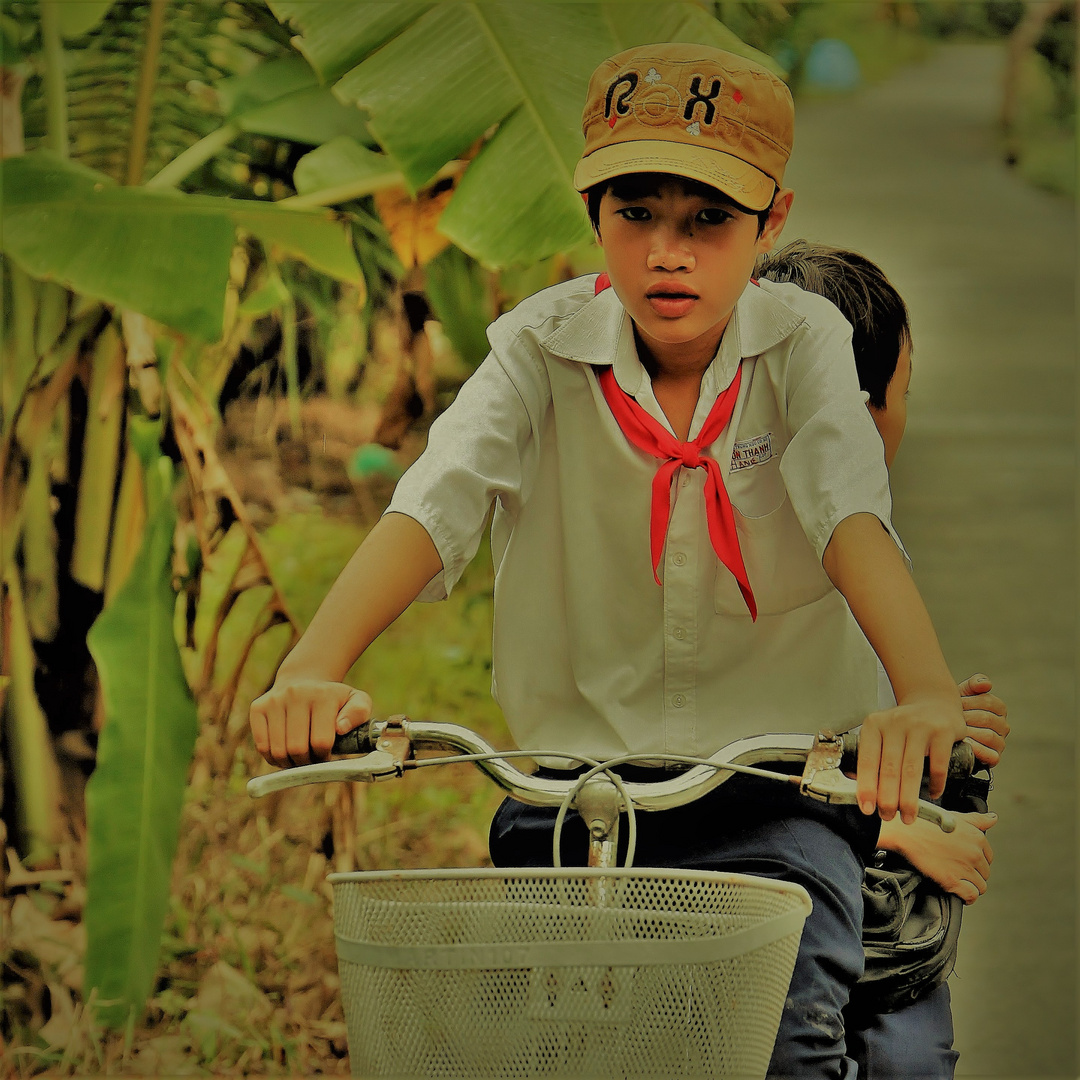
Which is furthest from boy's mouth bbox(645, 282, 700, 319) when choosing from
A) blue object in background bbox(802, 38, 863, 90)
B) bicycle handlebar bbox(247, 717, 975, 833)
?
blue object in background bbox(802, 38, 863, 90)

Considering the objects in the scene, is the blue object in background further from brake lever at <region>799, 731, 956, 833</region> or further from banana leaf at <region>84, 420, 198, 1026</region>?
brake lever at <region>799, 731, 956, 833</region>

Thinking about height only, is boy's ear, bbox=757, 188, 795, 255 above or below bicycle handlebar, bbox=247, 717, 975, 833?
above

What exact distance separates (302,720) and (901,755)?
1.52 ft

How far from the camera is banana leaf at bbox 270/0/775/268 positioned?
1.88m

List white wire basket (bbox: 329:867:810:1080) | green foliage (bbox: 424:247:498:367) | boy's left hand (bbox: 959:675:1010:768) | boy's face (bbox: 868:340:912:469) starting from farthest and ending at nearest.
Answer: green foliage (bbox: 424:247:498:367) → boy's face (bbox: 868:340:912:469) → boy's left hand (bbox: 959:675:1010:768) → white wire basket (bbox: 329:867:810:1080)

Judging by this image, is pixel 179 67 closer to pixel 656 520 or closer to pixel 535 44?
pixel 535 44

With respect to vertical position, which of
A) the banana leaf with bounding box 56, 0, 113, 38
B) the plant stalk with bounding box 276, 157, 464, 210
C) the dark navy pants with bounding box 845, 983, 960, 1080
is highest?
the banana leaf with bounding box 56, 0, 113, 38

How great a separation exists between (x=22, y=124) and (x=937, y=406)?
5.08 ft

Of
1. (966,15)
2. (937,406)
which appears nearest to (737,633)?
(937,406)

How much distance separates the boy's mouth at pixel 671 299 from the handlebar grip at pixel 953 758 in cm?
45

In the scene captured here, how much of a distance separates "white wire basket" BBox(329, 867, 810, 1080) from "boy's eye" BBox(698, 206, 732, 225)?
0.64 metres

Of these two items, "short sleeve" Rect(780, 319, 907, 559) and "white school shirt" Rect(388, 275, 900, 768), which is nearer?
"short sleeve" Rect(780, 319, 907, 559)

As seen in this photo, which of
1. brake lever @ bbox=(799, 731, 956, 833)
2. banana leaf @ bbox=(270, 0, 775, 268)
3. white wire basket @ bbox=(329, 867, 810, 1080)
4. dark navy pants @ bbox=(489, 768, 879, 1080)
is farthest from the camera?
banana leaf @ bbox=(270, 0, 775, 268)

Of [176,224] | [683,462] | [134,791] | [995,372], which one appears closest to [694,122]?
[683,462]
